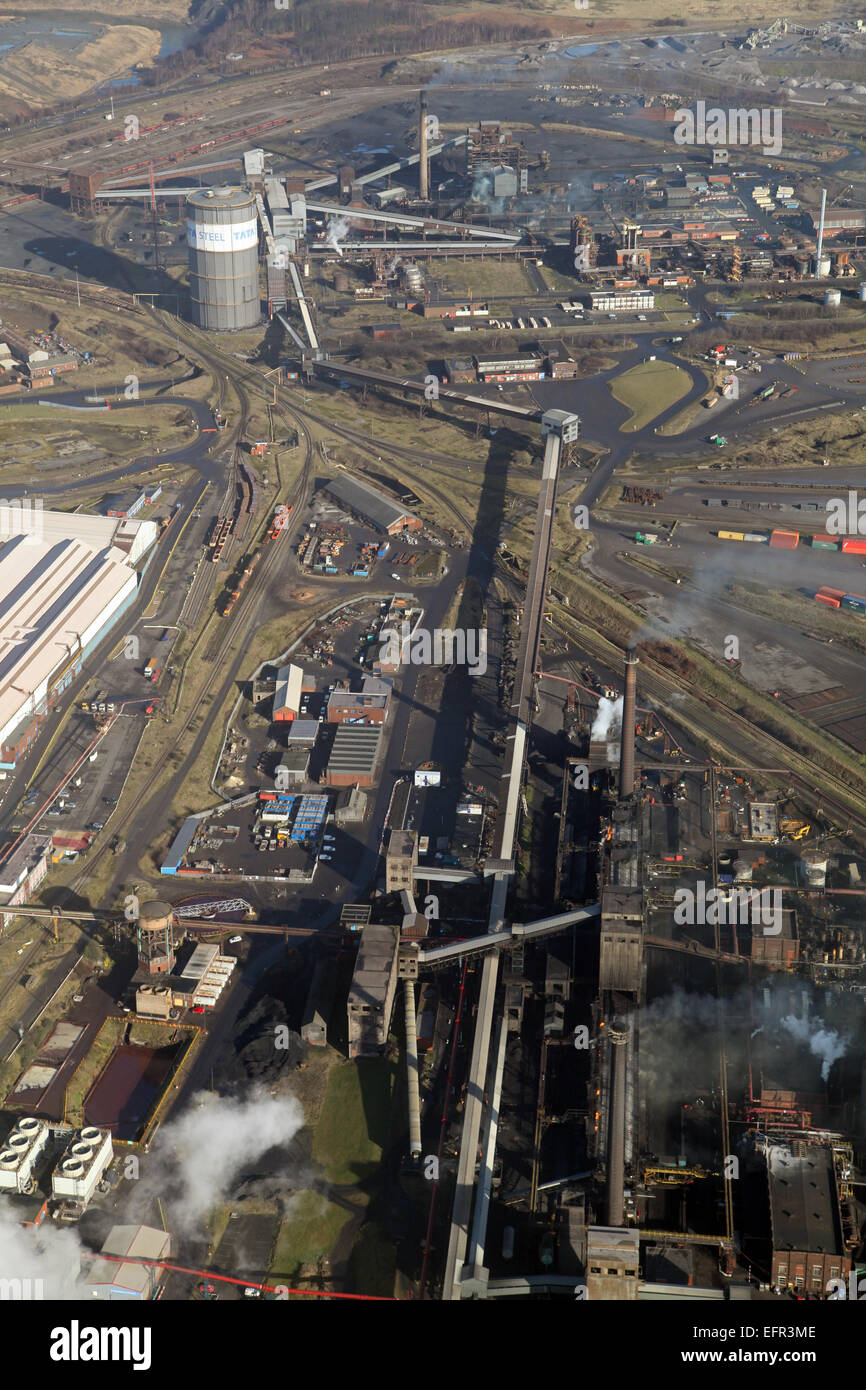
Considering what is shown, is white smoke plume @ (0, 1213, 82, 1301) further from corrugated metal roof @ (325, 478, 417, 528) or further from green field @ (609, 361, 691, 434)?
green field @ (609, 361, 691, 434)

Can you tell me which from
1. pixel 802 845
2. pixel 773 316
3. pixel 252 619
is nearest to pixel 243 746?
pixel 252 619

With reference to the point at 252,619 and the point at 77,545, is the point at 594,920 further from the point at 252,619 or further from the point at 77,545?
the point at 77,545

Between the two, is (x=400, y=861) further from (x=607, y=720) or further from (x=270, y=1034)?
(x=607, y=720)

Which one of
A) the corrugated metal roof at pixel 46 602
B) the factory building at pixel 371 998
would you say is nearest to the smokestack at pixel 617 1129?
the factory building at pixel 371 998

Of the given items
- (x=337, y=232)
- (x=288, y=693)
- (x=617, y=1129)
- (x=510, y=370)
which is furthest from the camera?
(x=337, y=232)

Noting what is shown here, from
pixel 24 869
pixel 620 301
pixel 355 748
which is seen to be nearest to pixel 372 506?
pixel 355 748

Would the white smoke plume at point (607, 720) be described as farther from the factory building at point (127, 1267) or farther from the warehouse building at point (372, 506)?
the factory building at point (127, 1267)

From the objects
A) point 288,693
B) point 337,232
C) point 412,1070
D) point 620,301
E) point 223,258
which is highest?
point 337,232
